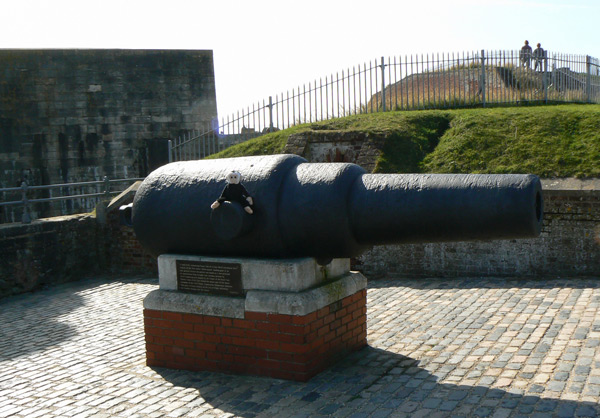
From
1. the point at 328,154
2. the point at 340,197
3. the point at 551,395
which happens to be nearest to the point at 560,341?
the point at 551,395

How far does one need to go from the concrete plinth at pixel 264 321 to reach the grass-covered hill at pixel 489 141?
15.5 ft

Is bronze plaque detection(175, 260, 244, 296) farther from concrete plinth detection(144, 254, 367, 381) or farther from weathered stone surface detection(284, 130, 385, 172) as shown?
weathered stone surface detection(284, 130, 385, 172)

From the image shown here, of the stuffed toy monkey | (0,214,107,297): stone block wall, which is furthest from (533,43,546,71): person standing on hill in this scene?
the stuffed toy monkey

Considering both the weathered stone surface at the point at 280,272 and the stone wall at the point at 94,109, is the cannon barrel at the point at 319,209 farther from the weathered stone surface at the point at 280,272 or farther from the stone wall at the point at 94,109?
the stone wall at the point at 94,109

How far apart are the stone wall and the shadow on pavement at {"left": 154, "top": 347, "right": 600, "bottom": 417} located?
15.5 meters

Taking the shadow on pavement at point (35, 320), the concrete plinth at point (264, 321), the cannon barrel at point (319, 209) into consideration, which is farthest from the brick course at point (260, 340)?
the shadow on pavement at point (35, 320)

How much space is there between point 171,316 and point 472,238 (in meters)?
2.70

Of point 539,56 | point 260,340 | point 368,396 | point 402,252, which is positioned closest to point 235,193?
point 260,340

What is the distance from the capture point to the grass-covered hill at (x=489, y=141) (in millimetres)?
9586

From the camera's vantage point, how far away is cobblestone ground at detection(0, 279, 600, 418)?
4633 millimetres

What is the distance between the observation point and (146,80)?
20.4 m

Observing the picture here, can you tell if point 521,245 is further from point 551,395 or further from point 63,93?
point 63,93

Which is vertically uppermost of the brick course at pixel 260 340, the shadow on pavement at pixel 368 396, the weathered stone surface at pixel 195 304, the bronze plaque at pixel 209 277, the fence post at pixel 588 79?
the fence post at pixel 588 79

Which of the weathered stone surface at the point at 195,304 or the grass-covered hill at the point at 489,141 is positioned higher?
the grass-covered hill at the point at 489,141
